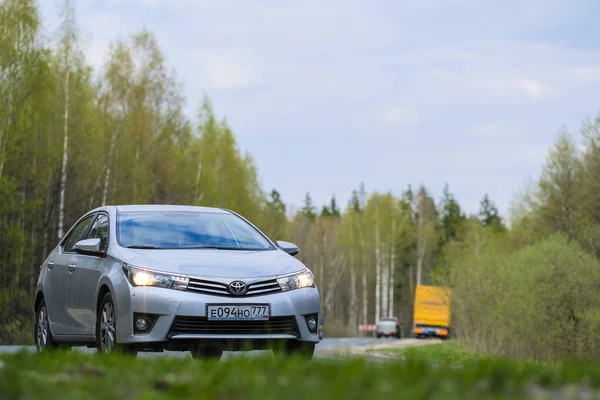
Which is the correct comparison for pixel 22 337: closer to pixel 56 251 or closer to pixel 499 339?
pixel 499 339

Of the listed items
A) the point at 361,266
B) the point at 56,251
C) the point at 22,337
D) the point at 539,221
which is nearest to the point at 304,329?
the point at 56,251

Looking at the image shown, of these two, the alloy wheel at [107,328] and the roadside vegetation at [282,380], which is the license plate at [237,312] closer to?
the alloy wheel at [107,328]

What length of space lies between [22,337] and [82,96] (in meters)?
13.3

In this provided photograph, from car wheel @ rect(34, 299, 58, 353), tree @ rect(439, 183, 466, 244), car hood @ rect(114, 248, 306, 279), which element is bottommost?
car wheel @ rect(34, 299, 58, 353)

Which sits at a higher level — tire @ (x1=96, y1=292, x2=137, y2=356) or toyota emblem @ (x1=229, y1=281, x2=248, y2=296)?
toyota emblem @ (x1=229, y1=281, x2=248, y2=296)

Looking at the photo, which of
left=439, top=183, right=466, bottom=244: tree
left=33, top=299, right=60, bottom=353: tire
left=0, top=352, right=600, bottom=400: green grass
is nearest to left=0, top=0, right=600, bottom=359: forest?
left=33, top=299, right=60, bottom=353: tire

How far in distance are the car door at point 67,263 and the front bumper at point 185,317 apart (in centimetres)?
156

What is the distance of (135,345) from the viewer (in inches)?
356

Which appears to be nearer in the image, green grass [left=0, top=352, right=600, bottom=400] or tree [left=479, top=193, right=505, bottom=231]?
green grass [left=0, top=352, right=600, bottom=400]

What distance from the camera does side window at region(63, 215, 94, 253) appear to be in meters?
11.2

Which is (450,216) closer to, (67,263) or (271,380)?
(67,263)

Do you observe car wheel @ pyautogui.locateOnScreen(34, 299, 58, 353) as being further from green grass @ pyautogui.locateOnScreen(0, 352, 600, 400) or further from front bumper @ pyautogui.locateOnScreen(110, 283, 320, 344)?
green grass @ pyautogui.locateOnScreen(0, 352, 600, 400)

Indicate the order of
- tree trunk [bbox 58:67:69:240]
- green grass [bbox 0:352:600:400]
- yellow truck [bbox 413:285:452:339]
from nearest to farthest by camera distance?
green grass [bbox 0:352:600:400] → tree trunk [bbox 58:67:69:240] → yellow truck [bbox 413:285:452:339]

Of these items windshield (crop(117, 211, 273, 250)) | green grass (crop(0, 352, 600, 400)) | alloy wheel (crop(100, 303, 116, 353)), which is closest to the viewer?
green grass (crop(0, 352, 600, 400))
